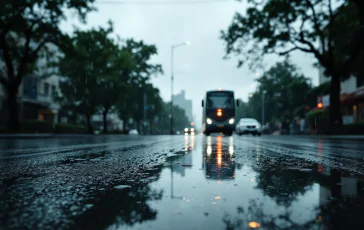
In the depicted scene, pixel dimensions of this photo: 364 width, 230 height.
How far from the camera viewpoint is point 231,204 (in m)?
2.02

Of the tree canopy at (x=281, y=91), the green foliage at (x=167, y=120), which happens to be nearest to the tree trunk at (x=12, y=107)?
the tree canopy at (x=281, y=91)

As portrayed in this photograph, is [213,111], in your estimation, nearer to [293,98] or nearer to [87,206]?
[87,206]

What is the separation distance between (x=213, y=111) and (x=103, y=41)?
15.3 metres

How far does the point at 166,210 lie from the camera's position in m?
1.86

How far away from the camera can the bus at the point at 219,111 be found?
25484 millimetres

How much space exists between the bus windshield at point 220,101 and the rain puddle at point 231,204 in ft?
74.6

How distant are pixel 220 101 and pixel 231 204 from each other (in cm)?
2410

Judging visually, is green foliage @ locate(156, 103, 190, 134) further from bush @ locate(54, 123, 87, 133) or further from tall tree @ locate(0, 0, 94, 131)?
tall tree @ locate(0, 0, 94, 131)

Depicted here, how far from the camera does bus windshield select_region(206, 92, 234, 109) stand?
2580 centimetres

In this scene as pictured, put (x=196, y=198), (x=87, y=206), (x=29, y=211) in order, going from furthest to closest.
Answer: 1. (x=196, y=198)
2. (x=87, y=206)
3. (x=29, y=211)

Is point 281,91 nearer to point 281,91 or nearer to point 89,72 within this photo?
point 281,91

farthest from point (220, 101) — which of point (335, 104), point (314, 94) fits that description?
point (314, 94)

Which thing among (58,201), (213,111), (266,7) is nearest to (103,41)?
(213,111)

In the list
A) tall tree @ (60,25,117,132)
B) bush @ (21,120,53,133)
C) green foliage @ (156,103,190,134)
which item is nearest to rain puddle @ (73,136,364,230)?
bush @ (21,120,53,133)
